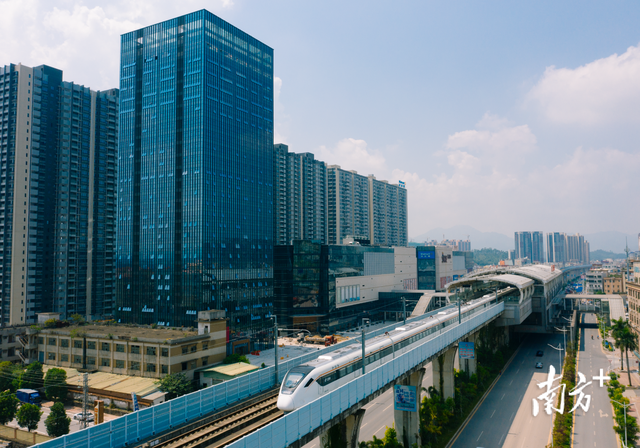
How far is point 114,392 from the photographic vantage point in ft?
188

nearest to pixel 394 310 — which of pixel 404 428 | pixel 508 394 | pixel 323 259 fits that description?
pixel 323 259

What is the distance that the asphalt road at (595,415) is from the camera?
4588 centimetres

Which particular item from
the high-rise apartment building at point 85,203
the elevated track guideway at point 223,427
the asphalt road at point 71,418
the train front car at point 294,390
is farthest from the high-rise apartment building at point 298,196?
the train front car at point 294,390

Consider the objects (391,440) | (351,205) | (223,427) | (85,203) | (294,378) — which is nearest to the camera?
(223,427)

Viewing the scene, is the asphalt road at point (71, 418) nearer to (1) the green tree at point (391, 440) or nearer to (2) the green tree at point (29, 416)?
(2) the green tree at point (29, 416)

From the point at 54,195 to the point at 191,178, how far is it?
1839 inches

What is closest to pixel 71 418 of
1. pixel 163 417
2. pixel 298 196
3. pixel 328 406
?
pixel 163 417

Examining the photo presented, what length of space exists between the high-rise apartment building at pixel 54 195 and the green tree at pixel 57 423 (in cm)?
6191

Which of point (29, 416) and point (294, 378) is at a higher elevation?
point (294, 378)

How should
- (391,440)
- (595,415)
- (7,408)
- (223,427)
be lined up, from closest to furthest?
(223,427)
(391,440)
(7,408)
(595,415)

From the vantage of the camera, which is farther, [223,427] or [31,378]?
[31,378]

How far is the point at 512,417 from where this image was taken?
53094mm

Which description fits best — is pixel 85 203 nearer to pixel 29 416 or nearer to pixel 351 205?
pixel 29 416

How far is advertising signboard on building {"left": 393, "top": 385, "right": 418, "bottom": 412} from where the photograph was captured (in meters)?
39.1
